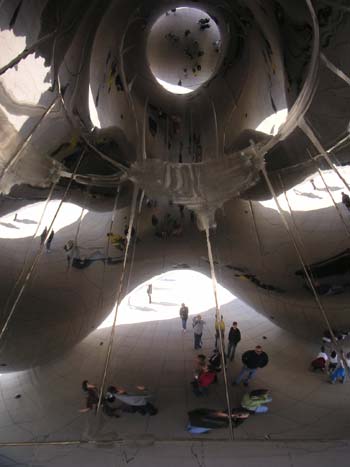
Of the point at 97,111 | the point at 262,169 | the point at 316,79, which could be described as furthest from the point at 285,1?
the point at 97,111

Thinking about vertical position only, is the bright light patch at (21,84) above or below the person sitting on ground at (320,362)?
above

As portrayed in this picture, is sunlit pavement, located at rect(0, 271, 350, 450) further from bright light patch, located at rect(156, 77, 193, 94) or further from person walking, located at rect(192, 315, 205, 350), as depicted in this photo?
bright light patch, located at rect(156, 77, 193, 94)

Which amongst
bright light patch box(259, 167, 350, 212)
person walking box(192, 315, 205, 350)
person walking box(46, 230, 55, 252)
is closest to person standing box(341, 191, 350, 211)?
bright light patch box(259, 167, 350, 212)

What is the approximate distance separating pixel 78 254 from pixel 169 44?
36.0 inches

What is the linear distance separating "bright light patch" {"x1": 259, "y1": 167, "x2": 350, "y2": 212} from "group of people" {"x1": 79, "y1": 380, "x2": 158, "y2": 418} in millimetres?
698

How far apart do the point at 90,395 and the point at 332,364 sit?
0.72m

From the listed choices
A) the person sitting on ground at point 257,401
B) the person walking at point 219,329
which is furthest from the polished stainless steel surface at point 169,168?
the person sitting on ground at point 257,401

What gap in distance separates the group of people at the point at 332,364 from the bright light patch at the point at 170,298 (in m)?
0.32

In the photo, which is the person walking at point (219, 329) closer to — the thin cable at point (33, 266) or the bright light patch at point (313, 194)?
the bright light patch at point (313, 194)

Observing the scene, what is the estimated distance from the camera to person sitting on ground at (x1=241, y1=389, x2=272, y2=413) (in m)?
1.07

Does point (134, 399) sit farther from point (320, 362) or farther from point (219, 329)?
point (320, 362)

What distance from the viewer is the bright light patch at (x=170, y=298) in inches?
49.7

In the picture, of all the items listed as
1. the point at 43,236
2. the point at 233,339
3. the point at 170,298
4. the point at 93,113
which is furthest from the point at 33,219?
the point at 233,339

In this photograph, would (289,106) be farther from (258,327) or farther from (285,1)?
(258,327)
